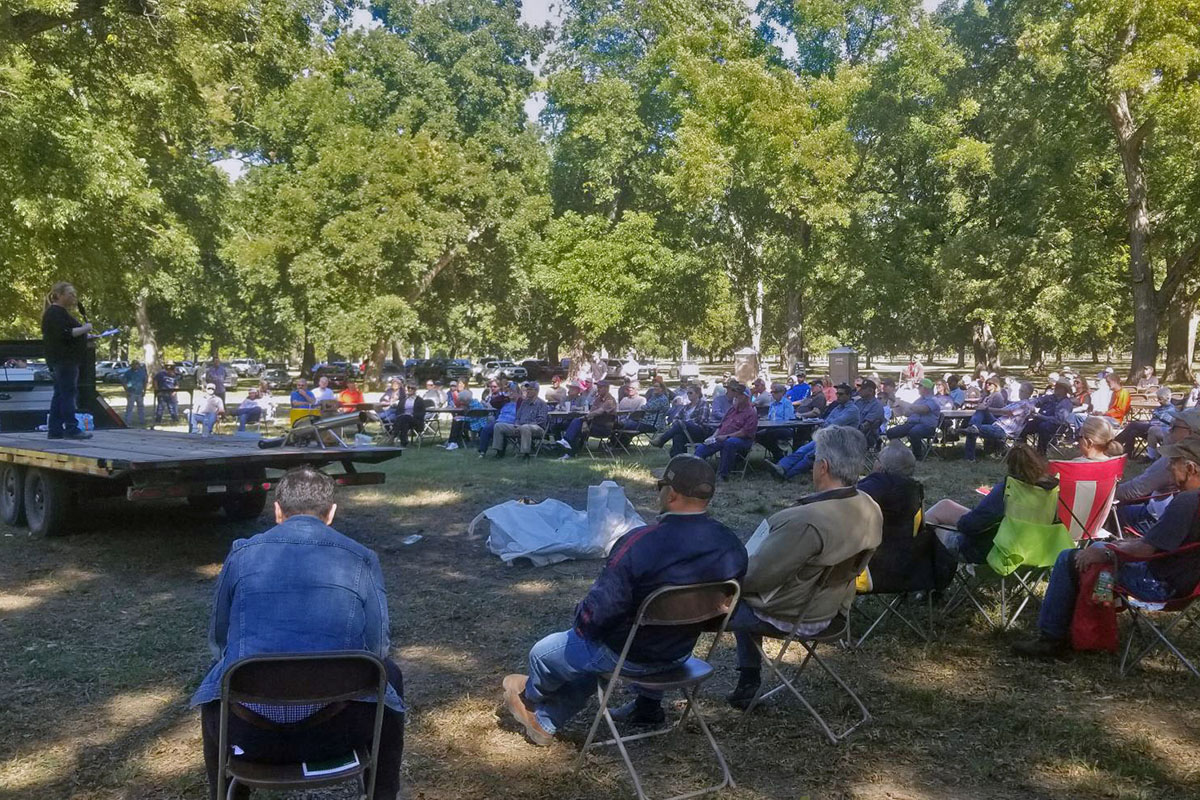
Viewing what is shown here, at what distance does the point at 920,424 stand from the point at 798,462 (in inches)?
109

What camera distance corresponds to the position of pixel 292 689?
2.59 metres

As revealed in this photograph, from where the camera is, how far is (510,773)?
385 centimetres

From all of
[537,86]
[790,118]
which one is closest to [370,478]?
[790,118]

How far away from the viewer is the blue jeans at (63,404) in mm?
8781

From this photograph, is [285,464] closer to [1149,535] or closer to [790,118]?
[1149,535]

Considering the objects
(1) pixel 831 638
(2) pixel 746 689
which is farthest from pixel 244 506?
(1) pixel 831 638

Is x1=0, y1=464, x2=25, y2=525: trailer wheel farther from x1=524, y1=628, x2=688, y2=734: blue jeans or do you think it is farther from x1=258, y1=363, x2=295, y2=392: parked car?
x1=258, y1=363, x2=295, y2=392: parked car

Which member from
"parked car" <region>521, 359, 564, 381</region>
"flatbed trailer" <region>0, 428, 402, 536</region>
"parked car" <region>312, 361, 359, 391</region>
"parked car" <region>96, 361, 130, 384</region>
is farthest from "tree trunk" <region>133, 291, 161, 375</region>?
"flatbed trailer" <region>0, 428, 402, 536</region>

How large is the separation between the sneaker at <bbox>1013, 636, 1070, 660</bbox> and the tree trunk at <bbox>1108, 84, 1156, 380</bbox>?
21.3m

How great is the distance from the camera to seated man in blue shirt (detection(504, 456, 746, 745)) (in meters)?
3.57

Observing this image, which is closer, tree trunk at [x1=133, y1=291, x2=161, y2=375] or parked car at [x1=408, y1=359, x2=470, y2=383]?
tree trunk at [x1=133, y1=291, x2=161, y2=375]

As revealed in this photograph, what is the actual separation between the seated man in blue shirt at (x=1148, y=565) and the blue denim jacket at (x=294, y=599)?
3.54 m

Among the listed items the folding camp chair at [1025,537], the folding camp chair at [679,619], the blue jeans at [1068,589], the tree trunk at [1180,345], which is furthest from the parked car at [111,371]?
the folding camp chair at [679,619]

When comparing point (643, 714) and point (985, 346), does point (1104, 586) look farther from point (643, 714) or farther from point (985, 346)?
point (985, 346)
